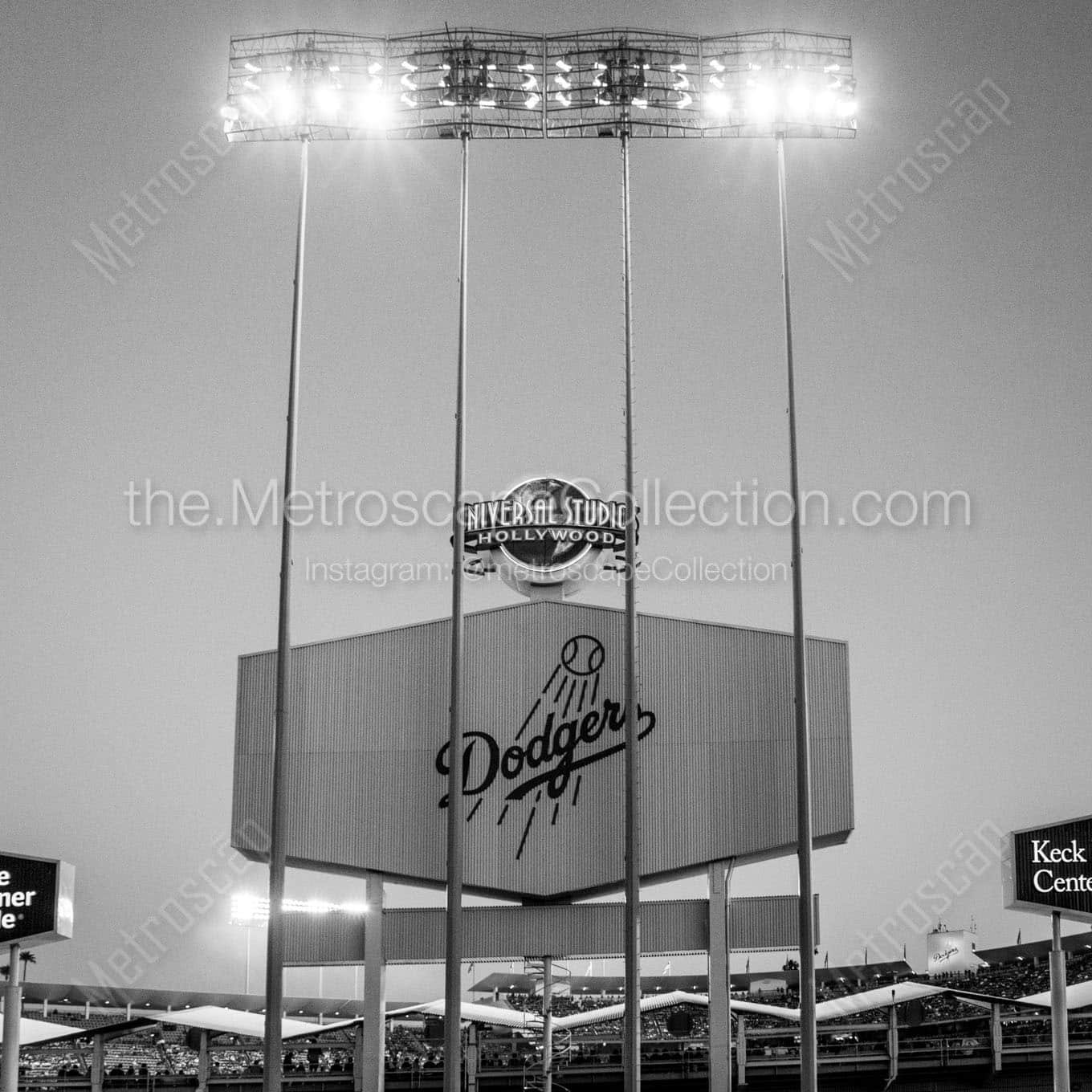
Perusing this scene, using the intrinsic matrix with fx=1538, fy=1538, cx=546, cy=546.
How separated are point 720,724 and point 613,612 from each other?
3.87m

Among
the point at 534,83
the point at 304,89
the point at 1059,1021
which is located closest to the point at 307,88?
the point at 304,89

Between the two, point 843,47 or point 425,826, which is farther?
point 425,826

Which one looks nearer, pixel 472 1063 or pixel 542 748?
pixel 542 748

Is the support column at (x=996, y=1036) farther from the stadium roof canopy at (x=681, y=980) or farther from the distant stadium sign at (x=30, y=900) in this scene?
the distant stadium sign at (x=30, y=900)

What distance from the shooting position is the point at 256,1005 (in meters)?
78.6

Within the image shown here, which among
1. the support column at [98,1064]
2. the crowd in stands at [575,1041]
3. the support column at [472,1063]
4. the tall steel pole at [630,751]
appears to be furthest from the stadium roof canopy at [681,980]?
the tall steel pole at [630,751]

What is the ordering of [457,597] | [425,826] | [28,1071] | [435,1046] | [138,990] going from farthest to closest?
[138,990] → [435,1046] → [28,1071] → [425,826] → [457,597]

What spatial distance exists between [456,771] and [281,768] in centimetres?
391

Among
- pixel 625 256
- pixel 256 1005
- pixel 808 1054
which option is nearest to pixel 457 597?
pixel 625 256

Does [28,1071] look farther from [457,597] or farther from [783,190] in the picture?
[783,190]

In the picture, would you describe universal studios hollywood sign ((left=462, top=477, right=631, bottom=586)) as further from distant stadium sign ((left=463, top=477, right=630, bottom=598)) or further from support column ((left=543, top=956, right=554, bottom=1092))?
support column ((left=543, top=956, right=554, bottom=1092))

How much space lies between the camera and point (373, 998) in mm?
36000

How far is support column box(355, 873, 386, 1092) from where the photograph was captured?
35.6 m

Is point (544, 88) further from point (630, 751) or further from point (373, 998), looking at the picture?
point (373, 998)
